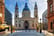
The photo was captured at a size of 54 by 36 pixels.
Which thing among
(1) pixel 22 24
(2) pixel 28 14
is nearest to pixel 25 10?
(2) pixel 28 14

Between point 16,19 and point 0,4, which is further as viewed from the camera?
point 16,19

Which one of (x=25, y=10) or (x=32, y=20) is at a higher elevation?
(x=25, y=10)

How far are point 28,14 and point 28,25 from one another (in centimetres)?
559

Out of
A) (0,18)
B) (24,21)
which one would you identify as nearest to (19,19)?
(24,21)

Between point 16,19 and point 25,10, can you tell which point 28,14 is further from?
point 16,19

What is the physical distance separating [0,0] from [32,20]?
1672 inches

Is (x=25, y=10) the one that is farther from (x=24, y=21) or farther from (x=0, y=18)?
(x=0, y=18)

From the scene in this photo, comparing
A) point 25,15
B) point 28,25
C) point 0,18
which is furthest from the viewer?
point 25,15

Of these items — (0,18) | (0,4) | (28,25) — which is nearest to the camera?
(0,4)

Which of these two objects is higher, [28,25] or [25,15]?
[25,15]

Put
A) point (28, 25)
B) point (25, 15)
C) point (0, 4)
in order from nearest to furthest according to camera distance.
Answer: point (0, 4) < point (28, 25) < point (25, 15)

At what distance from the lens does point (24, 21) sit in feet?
206

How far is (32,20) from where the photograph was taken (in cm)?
6328

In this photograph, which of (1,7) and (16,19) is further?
(16,19)
